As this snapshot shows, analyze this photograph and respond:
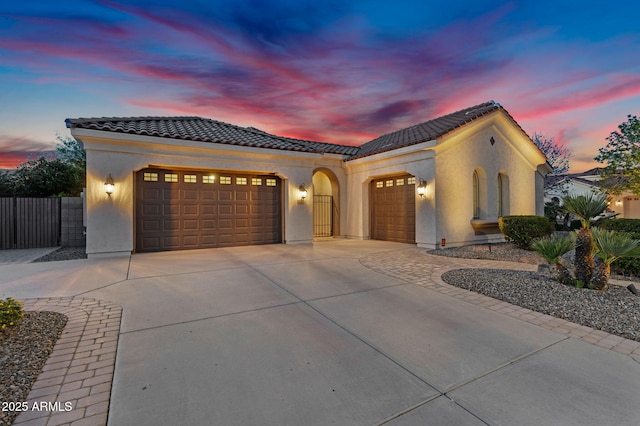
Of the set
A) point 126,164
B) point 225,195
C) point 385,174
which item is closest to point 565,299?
point 385,174

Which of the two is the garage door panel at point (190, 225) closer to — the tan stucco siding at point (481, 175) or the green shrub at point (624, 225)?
the tan stucco siding at point (481, 175)

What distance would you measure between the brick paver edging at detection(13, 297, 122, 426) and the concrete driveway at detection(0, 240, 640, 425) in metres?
0.10

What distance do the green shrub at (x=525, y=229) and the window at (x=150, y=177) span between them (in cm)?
1212

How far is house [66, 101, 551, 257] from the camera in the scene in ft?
27.6

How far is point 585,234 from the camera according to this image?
491cm

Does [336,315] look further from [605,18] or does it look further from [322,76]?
[605,18]

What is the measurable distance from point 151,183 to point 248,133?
462 centimetres

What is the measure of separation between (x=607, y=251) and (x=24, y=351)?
7.91m

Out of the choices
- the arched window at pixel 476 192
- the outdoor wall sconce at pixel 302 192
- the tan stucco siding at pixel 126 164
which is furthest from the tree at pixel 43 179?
the arched window at pixel 476 192

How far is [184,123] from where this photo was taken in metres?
11.4

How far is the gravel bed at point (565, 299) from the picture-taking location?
3.49 meters

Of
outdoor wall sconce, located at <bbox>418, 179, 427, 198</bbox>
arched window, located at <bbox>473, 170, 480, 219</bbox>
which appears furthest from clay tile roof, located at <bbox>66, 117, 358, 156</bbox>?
arched window, located at <bbox>473, 170, 480, 219</bbox>

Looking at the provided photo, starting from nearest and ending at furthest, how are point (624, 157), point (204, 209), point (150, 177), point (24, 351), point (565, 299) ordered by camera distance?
point (24, 351) → point (565, 299) → point (150, 177) → point (624, 157) → point (204, 209)

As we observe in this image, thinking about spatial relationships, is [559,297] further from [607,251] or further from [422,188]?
[422,188]
